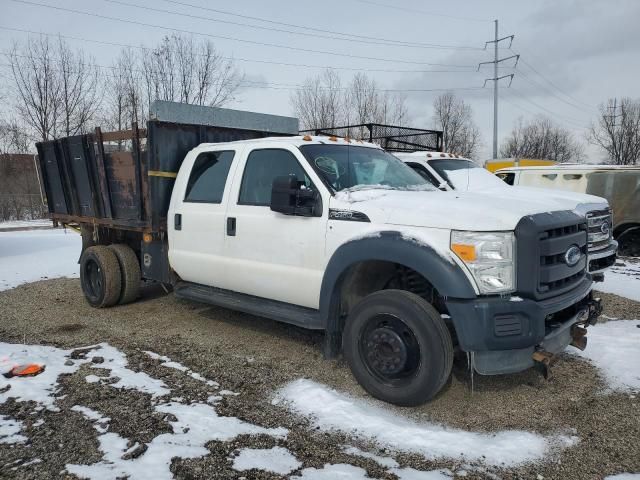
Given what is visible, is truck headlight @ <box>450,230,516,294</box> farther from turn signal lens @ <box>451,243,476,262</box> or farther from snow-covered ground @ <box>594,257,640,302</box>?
snow-covered ground @ <box>594,257,640,302</box>

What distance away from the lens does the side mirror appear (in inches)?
164

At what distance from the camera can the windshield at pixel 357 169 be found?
14.6 ft

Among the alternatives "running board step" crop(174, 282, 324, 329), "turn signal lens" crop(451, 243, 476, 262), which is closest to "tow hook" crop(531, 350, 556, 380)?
"turn signal lens" crop(451, 243, 476, 262)

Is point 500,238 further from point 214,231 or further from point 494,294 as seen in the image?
point 214,231

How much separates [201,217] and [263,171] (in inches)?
36.0

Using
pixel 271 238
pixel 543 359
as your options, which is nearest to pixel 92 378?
pixel 271 238

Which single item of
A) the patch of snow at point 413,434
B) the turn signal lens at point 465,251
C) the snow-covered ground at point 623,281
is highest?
the turn signal lens at point 465,251

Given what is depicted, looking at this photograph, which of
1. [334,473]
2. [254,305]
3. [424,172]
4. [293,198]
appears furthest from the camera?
[424,172]

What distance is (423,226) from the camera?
142 inches

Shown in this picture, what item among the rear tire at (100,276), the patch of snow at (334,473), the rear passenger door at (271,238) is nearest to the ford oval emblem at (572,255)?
the rear passenger door at (271,238)

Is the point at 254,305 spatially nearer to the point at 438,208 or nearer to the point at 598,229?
the point at 438,208

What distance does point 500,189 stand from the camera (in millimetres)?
8242

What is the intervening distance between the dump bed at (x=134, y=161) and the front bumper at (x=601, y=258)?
4.48 meters

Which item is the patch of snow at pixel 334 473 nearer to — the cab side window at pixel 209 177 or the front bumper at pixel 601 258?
the cab side window at pixel 209 177
